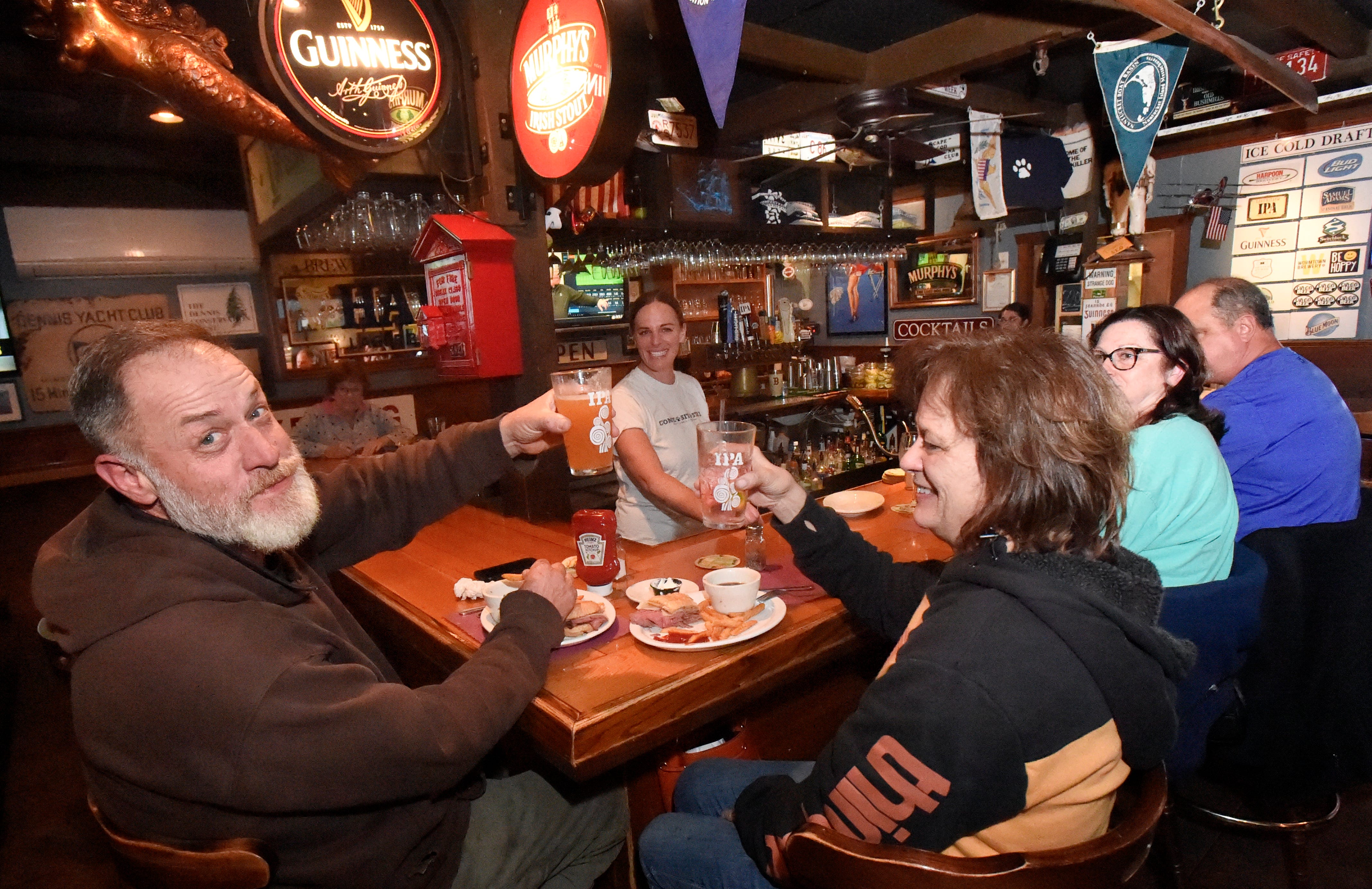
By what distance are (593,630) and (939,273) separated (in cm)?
717

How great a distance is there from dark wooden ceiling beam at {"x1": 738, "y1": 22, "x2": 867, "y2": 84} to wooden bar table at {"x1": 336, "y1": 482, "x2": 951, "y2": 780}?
8.02ft

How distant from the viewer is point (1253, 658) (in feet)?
5.96

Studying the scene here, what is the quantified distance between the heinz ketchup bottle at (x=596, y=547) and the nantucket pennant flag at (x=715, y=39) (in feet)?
3.57

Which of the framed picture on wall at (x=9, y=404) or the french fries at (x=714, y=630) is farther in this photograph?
the framed picture on wall at (x=9, y=404)

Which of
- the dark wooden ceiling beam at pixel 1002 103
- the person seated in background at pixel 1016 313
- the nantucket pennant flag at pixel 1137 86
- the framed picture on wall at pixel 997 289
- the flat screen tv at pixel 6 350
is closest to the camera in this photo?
the nantucket pennant flag at pixel 1137 86

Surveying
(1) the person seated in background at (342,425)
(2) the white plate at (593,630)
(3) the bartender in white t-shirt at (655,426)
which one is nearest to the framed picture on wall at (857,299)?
(1) the person seated in background at (342,425)

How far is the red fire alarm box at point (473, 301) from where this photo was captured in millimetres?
2812

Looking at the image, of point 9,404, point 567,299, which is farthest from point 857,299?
point 9,404

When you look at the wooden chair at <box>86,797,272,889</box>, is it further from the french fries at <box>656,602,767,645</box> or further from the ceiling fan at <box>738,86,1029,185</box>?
the ceiling fan at <box>738,86,1029,185</box>

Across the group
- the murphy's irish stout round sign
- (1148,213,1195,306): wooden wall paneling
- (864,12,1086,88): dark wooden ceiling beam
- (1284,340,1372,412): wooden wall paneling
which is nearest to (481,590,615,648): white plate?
the murphy's irish stout round sign

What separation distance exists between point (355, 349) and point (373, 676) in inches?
236

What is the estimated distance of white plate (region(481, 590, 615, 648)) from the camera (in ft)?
5.25

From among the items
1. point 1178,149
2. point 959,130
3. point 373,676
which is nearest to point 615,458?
point 373,676

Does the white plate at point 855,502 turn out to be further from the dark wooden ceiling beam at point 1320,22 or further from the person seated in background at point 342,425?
the person seated in background at point 342,425
